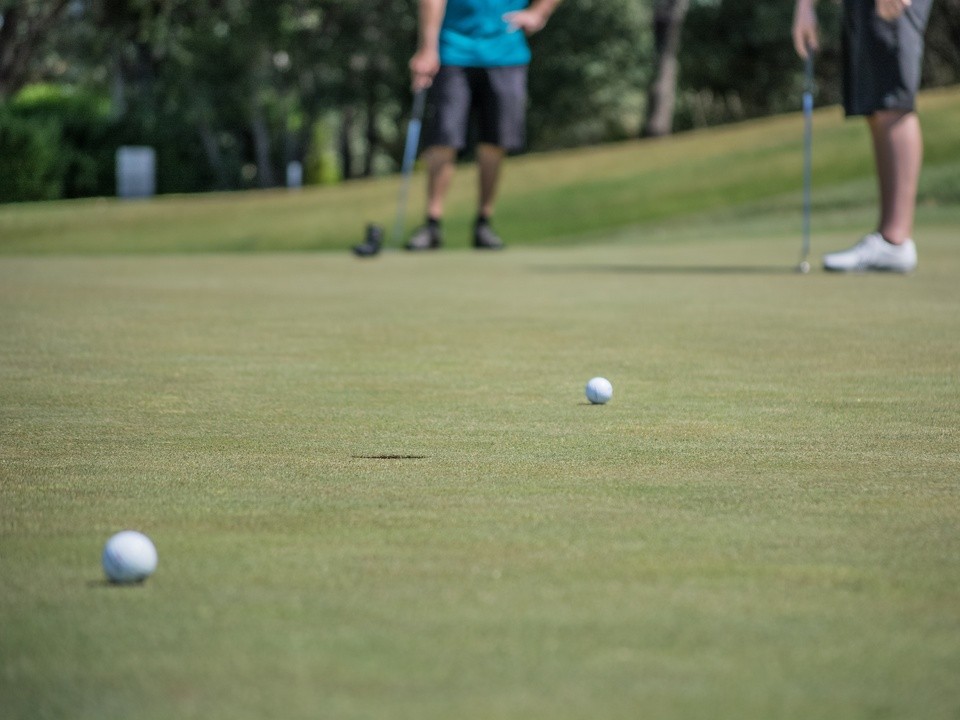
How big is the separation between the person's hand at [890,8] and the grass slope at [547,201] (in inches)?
260

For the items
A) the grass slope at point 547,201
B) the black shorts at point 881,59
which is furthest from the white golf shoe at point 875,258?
the grass slope at point 547,201

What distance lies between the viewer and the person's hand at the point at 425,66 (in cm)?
1172

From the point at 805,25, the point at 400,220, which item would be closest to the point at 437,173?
the point at 400,220

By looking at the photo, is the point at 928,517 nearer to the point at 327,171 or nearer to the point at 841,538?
the point at 841,538

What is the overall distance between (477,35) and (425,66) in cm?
57

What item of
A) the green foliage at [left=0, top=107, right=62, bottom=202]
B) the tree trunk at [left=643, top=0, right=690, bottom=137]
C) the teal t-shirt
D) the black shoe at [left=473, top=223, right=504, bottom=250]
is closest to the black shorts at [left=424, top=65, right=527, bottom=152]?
the teal t-shirt

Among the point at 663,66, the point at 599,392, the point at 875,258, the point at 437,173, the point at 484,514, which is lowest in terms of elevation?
the point at 663,66

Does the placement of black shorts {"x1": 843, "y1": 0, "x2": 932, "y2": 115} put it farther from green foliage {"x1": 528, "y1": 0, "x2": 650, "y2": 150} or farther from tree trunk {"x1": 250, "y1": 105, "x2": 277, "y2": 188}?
tree trunk {"x1": 250, "y1": 105, "x2": 277, "y2": 188}

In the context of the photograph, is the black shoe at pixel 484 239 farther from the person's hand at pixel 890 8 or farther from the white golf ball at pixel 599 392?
the white golf ball at pixel 599 392

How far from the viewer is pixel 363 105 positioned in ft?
163

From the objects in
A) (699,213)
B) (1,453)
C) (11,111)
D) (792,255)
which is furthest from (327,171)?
(1,453)

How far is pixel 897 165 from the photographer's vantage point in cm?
915

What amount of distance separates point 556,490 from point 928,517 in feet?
2.38

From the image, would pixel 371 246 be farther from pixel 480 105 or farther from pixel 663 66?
pixel 663 66
